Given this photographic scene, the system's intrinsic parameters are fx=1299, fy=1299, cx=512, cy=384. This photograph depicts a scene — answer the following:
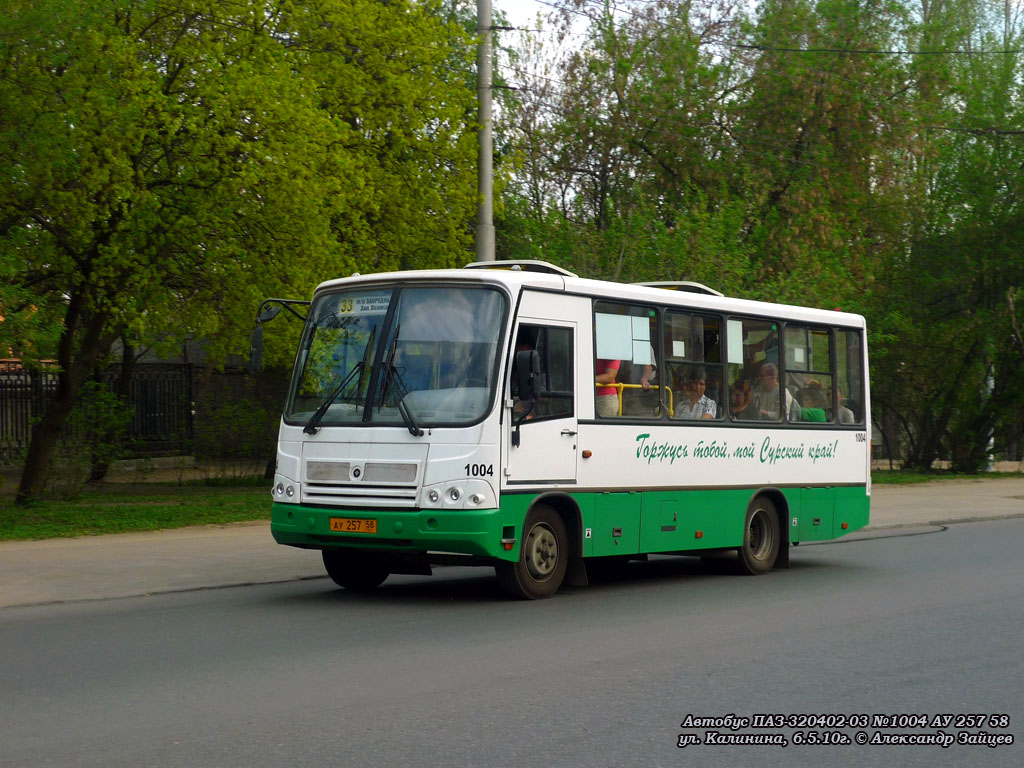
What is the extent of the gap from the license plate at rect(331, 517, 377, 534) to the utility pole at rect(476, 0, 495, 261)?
6874mm

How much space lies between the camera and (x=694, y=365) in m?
13.5

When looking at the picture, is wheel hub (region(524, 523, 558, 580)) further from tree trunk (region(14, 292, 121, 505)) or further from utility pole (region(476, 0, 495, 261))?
tree trunk (region(14, 292, 121, 505))

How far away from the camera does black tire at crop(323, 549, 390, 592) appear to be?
12.5m

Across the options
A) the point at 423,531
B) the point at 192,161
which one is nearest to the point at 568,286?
the point at 423,531

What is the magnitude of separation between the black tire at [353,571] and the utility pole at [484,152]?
19.8 ft

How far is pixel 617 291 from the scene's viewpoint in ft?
41.5

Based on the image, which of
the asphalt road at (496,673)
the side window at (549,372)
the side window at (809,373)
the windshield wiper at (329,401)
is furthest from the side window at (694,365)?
the windshield wiper at (329,401)

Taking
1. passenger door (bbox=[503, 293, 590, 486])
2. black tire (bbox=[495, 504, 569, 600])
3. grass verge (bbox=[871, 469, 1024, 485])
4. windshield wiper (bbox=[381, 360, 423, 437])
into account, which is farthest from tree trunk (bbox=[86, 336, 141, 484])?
grass verge (bbox=[871, 469, 1024, 485])

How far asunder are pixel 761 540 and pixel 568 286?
177 inches

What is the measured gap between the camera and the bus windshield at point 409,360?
37.0 ft

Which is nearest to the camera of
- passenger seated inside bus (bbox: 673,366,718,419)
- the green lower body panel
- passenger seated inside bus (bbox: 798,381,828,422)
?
the green lower body panel

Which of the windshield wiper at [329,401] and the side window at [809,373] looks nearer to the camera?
the windshield wiper at [329,401]

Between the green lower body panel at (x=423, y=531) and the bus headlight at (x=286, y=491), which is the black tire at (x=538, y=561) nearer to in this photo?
the green lower body panel at (x=423, y=531)

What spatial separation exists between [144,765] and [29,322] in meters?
11.4
